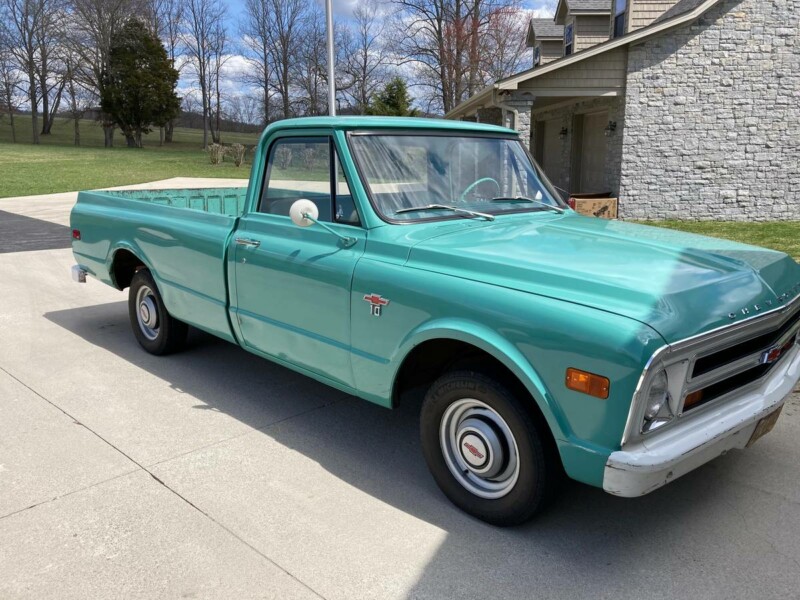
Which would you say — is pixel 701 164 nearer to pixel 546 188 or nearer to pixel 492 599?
pixel 546 188

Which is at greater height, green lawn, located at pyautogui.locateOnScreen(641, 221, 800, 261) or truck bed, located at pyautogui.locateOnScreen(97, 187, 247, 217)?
truck bed, located at pyautogui.locateOnScreen(97, 187, 247, 217)

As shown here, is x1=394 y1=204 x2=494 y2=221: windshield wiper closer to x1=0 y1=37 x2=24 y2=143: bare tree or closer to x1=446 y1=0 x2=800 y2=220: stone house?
x1=446 y1=0 x2=800 y2=220: stone house

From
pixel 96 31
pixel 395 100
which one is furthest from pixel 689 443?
pixel 96 31

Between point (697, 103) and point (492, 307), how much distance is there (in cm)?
1408

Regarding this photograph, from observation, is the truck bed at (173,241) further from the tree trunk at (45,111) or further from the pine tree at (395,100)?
the tree trunk at (45,111)

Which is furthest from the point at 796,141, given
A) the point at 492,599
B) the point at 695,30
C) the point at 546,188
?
the point at 492,599

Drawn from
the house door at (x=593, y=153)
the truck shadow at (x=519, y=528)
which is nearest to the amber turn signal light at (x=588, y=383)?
the truck shadow at (x=519, y=528)

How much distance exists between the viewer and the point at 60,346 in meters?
6.09

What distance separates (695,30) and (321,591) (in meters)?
15.3

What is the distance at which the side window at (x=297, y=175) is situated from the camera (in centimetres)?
407

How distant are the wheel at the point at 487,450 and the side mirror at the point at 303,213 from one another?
1152mm

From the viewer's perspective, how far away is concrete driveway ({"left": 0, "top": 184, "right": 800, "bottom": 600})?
288 cm

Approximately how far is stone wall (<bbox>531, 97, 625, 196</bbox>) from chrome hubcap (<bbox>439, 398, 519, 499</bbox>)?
13.3m

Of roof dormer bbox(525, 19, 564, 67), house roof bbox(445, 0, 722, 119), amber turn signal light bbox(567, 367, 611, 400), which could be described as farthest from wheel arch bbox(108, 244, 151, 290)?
roof dormer bbox(525, 19, 564, 67)
